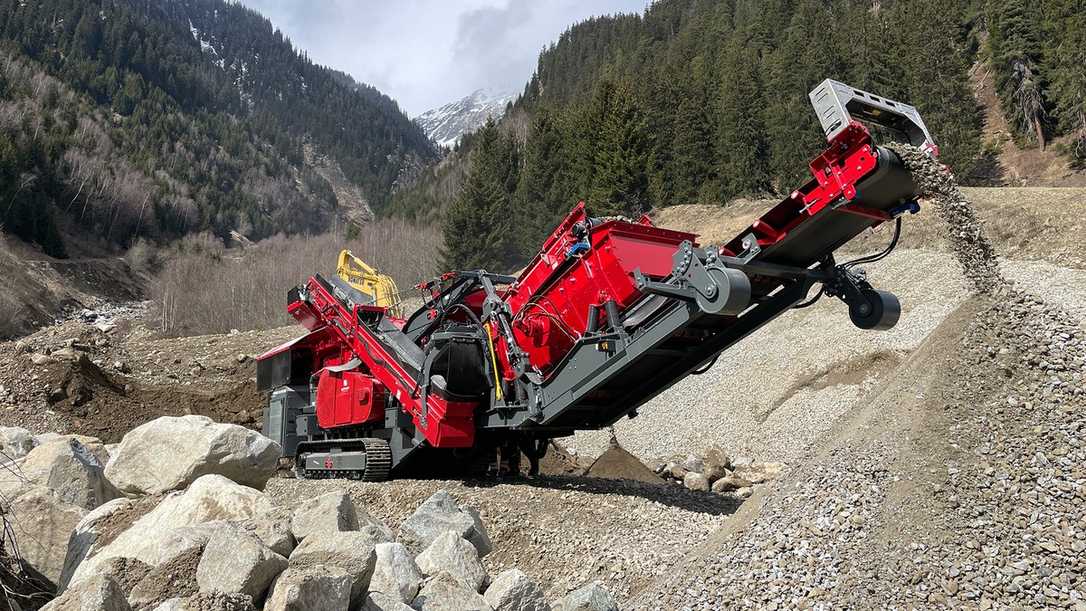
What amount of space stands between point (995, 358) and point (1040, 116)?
40179 mm

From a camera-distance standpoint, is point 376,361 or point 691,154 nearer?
point 376,361

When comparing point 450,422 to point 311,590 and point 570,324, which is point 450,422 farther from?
point 311,590

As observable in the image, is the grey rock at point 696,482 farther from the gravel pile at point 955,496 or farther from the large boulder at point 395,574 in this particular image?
the large boulder at point 395,574

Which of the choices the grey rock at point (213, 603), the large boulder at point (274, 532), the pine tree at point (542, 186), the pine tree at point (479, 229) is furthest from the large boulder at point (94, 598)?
the pine tree at point (542, 186)

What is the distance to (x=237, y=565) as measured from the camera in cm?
369

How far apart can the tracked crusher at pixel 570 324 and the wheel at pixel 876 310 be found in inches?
0.5

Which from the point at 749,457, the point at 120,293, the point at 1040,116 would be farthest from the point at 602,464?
the point at 120,293

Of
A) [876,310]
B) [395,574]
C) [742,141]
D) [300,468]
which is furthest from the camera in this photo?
[742,141]

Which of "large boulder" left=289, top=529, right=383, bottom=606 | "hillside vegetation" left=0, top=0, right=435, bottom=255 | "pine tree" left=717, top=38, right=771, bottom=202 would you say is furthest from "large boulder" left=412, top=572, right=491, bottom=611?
"hillside vegetation" left=0, top=0, right=435, bottom=255

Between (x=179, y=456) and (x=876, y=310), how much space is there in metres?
6.23

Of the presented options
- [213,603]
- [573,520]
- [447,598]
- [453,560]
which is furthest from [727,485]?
[213,603]

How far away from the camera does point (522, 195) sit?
156ft

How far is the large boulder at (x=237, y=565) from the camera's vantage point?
365cm

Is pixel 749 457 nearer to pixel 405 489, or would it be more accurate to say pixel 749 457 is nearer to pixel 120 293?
pixel 405 489
